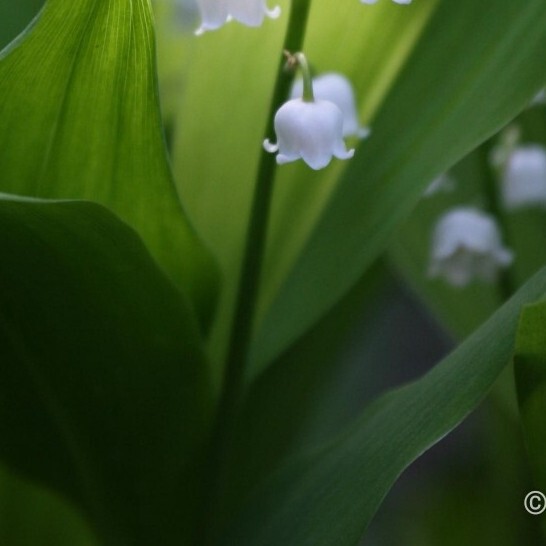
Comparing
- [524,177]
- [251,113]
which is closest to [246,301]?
[251,113]

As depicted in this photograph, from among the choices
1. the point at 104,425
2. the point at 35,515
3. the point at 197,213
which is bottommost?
the point at 35,515

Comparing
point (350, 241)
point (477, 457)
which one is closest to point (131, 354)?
point (350, 241)

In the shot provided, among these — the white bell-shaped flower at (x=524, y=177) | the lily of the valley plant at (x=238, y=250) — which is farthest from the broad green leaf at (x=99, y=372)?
the white bell-shaped flower at (x=524, y=177)

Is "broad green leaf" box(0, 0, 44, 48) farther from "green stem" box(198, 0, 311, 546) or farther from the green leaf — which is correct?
the green leaf

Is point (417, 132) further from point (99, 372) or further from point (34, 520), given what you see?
point (34, 520)

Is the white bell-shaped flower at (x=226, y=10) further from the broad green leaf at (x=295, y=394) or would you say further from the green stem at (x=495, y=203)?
the broad green leaf at (x=295, y=394)

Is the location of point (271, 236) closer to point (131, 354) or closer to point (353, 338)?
point (131, 354)

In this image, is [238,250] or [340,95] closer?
[340,95]
